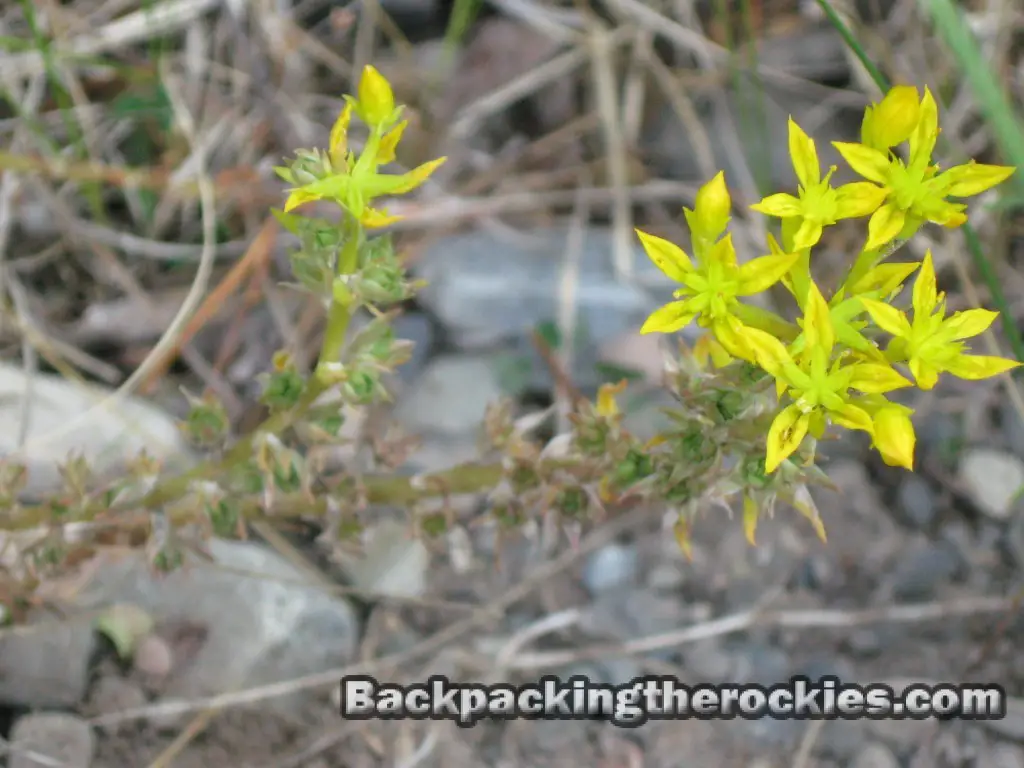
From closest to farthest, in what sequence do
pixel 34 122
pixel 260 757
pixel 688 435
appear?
pixel 688 435 → pixel 260 757 → pixel 34 122

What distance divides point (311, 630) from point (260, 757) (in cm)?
25

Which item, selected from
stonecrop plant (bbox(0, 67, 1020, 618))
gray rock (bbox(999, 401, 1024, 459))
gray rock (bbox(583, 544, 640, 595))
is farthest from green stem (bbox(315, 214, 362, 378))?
gray rock (bbox(999, 401, 1024, 459))

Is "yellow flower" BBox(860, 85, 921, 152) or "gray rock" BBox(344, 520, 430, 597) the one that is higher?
"yellow flower" BBox(860, 85, 921, 152)

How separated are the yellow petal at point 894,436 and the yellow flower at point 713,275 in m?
0.16

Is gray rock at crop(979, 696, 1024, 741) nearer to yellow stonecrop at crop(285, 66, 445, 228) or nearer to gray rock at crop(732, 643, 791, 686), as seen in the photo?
gray rock at crop(732, 643, 791, 686)

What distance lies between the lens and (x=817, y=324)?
3.55 feet

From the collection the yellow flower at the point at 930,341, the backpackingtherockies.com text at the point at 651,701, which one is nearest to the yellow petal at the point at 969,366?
the yellow flower at the point at 930,341

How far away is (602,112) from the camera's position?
2.66m

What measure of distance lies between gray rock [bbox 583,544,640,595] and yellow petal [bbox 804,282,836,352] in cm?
110

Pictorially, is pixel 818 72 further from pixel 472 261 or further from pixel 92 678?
pixel 92 678

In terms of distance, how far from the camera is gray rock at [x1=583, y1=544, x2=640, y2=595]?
6.82 ft

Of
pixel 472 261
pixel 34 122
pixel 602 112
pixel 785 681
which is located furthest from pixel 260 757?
pixel 602 112

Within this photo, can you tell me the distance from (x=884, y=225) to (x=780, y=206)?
5.6 inches

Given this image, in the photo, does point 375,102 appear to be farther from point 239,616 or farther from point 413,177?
point 239,616
